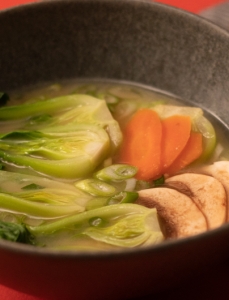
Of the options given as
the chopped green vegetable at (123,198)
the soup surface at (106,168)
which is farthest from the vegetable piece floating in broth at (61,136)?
the chopped green vegetable at (123,198)

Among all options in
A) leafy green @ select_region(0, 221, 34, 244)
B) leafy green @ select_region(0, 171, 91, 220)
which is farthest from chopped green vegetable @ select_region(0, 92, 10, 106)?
leafy green @ select_region(0, 221, 34, 244)

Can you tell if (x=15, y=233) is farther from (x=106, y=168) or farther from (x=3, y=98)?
(x=3, y=98)

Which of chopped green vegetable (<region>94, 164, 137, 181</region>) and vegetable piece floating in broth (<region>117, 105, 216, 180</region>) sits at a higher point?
vegetable piece floating in broth (<region>117, 105, 216, 180</region>)

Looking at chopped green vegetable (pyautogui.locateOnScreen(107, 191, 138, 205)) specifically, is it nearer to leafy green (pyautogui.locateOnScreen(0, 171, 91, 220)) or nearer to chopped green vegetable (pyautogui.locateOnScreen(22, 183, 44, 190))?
leafy green (pyautogui.locateOnScreen(0, 171, 91, 220))

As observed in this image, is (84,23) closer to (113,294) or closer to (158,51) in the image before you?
(158,51)

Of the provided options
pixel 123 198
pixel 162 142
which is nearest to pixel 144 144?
pixel 162 142

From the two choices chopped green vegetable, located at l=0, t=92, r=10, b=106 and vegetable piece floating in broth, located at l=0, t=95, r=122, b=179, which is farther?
chopped green vegetable, located at l=0, t=92, r=10, b=106

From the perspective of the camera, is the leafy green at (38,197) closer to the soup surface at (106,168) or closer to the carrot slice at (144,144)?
the soup surface at (106,168)
